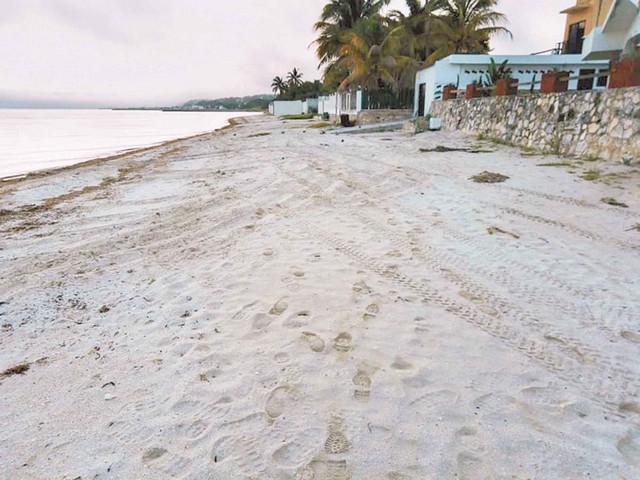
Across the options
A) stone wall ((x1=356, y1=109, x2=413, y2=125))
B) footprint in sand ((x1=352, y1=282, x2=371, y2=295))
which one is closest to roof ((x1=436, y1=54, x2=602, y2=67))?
stone wall ((x1=356, y1=109, x2=413, y2=125))

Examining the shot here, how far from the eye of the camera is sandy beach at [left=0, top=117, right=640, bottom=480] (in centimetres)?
192

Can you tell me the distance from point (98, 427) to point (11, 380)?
3.01ft

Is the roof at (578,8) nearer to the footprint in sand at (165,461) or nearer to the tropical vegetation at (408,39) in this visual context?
the tropical vegetation at (408,39)

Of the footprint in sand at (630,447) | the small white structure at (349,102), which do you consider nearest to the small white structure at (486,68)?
the small white structure at (349,102)

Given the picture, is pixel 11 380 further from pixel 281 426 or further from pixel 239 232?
pixel 239 232

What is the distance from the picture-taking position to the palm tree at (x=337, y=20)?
2764 centimetres

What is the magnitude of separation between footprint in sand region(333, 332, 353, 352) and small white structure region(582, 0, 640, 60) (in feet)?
45.5

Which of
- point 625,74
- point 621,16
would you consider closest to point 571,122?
point 625,74

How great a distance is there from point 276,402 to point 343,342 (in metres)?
0.68

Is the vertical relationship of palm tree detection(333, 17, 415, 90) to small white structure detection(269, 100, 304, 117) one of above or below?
above

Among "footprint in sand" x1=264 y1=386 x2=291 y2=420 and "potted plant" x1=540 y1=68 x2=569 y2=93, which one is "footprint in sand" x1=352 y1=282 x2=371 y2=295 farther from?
"potted plant" x1=540 y1=68 x2=569 y2=93

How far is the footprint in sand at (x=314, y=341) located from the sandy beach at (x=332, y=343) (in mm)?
16

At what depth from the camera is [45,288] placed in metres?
3.94

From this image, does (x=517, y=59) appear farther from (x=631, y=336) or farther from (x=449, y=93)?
(x=631, y=336)
